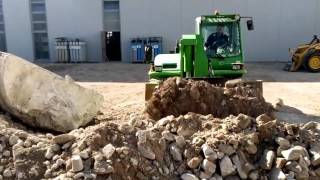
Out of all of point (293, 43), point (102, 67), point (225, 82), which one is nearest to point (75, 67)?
point (102, 67)

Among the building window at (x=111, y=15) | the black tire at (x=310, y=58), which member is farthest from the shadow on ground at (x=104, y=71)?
the black tire at (x=310, y=58)

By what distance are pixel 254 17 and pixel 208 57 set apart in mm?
10705

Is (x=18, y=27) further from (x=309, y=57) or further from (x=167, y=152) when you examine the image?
(x=167, y=152)

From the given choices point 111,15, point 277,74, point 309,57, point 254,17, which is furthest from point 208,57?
point 111,15

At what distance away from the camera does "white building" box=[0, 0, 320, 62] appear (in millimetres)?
21000

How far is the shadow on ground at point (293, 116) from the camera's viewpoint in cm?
1078

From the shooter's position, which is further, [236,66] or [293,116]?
[293,116]

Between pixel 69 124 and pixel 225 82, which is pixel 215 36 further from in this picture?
pixel 69 124

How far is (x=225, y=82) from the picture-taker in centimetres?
1067

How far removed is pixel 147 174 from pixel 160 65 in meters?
5.14

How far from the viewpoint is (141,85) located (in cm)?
1590

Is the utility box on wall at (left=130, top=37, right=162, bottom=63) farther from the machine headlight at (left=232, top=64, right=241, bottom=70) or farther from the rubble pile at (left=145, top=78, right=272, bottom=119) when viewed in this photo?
the rubble pile at (left=145, top=78, right=272, bottom=119)

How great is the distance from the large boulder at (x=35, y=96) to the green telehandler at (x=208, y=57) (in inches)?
86.1

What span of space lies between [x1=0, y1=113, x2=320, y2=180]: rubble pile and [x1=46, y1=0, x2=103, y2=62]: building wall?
49.4ft
